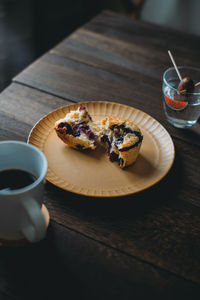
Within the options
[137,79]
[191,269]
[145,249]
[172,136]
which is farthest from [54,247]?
[137,79]

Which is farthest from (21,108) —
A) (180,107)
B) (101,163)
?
(180,107)

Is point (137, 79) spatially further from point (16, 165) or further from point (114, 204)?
point (16, 165)

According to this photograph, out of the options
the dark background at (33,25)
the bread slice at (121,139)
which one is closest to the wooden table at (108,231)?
the bread slice at (121,139)

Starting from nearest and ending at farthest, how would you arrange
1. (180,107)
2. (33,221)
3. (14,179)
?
1. (33,221)
2. (14,179)
3. (180,107)

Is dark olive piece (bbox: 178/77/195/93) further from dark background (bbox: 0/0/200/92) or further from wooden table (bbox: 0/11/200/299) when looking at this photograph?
dark background (bbox: 0/0/200/92)

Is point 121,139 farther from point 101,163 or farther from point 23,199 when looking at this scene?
point 23,199

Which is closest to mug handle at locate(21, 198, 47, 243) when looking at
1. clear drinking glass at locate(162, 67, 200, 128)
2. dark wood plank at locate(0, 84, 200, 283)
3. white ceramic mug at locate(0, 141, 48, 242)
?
white ceramic mug at locate(0, 141, 48, 242)
